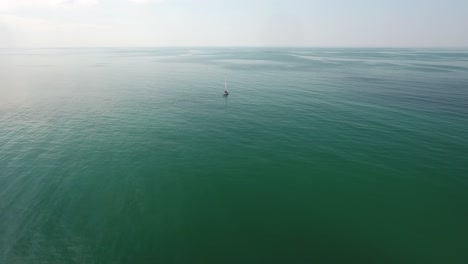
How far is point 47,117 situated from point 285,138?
6445 centimetres

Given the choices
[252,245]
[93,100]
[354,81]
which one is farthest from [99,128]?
[354,81]

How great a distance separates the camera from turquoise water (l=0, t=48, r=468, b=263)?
26953mm

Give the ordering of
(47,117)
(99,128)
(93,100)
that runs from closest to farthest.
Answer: (99,128)
(47,117)
(93,100)

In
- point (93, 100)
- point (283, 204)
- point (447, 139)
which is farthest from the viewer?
point (93, 100)

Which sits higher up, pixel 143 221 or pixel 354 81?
pixel 354 81

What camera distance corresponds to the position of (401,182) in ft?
125

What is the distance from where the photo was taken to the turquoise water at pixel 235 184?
27.0 metres

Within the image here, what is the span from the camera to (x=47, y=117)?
65438 mm

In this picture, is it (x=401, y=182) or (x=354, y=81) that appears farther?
(x=354, y=81)

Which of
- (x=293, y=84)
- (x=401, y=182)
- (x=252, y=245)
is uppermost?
(x=293, y=84)

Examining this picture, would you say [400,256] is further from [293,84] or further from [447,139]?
[293,84]

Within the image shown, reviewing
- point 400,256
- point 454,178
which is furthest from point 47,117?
point 454,178

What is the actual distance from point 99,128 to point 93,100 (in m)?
32.4

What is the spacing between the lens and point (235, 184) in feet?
125
